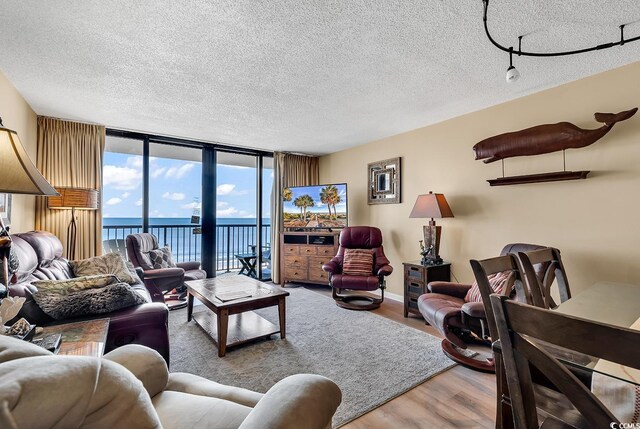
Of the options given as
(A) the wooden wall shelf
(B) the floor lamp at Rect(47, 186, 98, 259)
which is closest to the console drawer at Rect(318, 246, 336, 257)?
(A) the wooden wall shelf

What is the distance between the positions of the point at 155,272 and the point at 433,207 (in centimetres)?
327

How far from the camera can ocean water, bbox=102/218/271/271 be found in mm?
4699

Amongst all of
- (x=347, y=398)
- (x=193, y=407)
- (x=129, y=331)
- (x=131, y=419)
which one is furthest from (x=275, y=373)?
(x=131, y=419)

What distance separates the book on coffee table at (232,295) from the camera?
2612 millimetres

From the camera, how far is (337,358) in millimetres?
2422

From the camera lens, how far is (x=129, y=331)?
1845mm

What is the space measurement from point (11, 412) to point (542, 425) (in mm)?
1436

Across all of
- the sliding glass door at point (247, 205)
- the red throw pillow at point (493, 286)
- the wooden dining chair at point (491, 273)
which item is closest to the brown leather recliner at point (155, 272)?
the sliding glass door at point (247, 205)

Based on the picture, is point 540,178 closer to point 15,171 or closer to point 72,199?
point 15,171

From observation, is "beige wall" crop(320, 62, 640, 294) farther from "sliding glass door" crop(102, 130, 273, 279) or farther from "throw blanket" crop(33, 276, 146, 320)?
"throw blanket" crop(33, 276, 146, 320)

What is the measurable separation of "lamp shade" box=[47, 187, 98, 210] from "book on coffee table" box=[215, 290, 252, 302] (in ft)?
6.67

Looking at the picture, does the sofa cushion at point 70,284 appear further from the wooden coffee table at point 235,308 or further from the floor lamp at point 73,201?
the floor lamp at point 73,201

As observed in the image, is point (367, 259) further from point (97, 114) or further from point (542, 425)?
point (97, 114)

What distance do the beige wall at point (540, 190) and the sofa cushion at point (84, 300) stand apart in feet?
11.0
